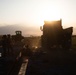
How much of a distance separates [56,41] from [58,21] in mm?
2541

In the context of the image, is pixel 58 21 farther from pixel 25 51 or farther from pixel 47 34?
pixel 25 51

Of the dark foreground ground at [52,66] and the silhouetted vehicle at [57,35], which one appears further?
the silhouetted vehicle at [57,35]

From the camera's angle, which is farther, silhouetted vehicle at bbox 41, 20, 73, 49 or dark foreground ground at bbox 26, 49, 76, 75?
silhouetted vehicle at bbox 41, 20, 73, 49

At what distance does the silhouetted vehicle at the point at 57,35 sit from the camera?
99.5 ft

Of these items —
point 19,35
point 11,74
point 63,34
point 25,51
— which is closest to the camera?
point 11,74

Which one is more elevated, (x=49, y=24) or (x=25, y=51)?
(x=49, y=24)

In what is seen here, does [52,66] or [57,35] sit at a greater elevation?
[57,35]

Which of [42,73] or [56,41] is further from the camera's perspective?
[56,41]

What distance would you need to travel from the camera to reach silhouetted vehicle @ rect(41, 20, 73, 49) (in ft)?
99.5

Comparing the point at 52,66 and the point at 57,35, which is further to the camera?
the point at 57,35

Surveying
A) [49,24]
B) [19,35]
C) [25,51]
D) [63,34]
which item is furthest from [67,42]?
[19,35]

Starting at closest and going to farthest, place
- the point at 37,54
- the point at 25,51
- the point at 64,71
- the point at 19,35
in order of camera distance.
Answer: the point at 64,71 < the point at 37,54 < the point at 25,51 < the point at 19,35

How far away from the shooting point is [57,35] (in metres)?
30.4

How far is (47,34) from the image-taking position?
3088 centimetres
